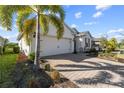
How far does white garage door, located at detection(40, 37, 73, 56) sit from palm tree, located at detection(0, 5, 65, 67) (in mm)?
5014

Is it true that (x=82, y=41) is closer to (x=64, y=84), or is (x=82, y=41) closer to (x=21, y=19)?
(x=21, y=19)

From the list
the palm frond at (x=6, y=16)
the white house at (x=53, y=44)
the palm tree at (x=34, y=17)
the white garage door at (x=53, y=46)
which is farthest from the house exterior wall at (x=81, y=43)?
the palm frond at (x=6, y=16)

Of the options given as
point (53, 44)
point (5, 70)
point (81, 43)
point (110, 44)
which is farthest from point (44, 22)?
point (110, 44)

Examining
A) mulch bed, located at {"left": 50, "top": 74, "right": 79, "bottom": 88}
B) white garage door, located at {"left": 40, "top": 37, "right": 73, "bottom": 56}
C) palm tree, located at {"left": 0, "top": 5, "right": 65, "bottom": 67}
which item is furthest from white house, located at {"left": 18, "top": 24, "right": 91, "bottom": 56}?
mulch bed, located at {"left": 50, "top": 74, "right": 79, "bottom": 88}

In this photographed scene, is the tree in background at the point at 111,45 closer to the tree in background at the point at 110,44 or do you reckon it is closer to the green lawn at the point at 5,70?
the tree in background at the point at 110,44

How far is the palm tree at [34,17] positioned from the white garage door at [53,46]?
5.01 meters

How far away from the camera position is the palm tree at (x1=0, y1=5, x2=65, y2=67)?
898 cm

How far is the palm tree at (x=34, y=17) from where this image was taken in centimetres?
898

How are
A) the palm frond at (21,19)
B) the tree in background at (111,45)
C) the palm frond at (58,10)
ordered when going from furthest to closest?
1. the tree in background at (111,45)
2. the palm frond at (21,19)
3. the palm frond at (58,10)

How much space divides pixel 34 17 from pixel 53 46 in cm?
751

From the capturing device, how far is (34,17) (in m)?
11.8

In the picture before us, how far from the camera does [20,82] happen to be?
781cm
